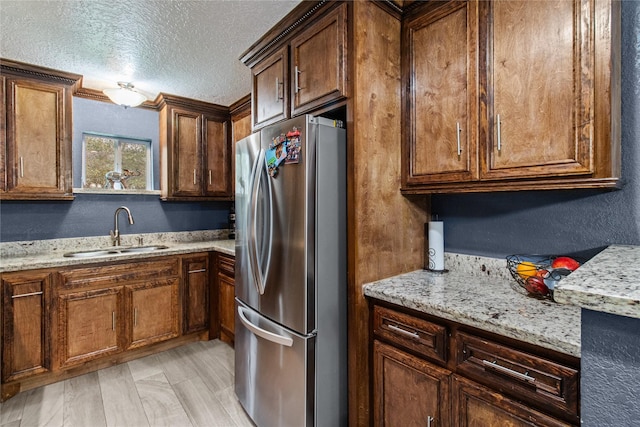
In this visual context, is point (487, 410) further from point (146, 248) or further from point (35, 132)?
point (35, 132)

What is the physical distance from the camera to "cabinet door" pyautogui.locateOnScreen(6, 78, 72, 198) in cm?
241

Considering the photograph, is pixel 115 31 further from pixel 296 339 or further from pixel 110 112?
pixel 296 339

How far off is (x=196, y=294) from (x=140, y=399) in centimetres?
99

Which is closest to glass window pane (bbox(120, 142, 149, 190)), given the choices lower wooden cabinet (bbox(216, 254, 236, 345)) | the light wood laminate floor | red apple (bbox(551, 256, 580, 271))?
lower wooden cabinet (bbox(216, 254, 236, 345))

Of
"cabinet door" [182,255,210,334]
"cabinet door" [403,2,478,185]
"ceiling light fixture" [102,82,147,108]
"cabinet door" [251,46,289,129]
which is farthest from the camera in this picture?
"cabinet door" [182,255,210,334]

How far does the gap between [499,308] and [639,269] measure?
1.52 ft

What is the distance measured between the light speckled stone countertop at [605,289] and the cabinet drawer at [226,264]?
2.37 metres

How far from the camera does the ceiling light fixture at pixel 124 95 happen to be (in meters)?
2.63

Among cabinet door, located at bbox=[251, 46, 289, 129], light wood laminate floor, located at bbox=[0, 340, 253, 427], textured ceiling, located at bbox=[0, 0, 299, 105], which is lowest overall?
light wood laminate floor, located at bbox=[0, 340, 253, 427]

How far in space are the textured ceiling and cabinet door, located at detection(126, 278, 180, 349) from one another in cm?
183

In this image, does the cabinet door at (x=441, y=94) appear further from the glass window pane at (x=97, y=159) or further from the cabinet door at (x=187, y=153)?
the glass window pane at (x=97, y=159)

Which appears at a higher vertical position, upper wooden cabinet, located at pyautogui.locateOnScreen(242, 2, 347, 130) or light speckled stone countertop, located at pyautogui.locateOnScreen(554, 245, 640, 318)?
upper wooden cabinet, located at pyautogui.locateOnScreen(242, 2, 347, 130)

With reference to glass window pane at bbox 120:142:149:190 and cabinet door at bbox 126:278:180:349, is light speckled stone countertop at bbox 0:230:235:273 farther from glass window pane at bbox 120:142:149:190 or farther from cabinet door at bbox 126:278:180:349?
glass window pane at bbox 120:142:149:190

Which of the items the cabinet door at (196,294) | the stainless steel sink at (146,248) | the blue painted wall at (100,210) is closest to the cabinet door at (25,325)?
the blue painted wall at (100,210)
